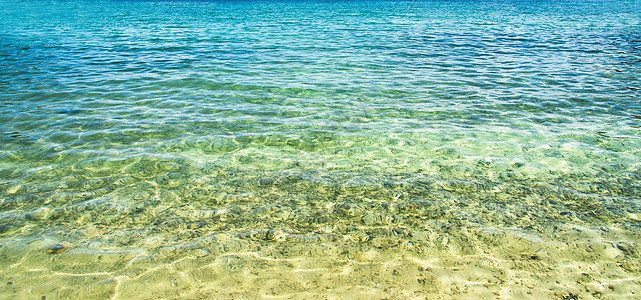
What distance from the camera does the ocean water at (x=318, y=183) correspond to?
403 centimetres

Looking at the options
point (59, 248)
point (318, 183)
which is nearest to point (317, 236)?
point (318, 183)

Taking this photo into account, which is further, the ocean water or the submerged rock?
the submerged rock

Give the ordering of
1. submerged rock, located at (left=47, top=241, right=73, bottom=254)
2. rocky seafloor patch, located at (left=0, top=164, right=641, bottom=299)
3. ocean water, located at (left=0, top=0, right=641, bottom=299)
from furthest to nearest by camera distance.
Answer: submerged rock, located at (left=47, top=241, right=73, bottom=254) < ocean water, located at (left=0, top=0, right=641, bottom=299) < rocky seafloor patch, located at (left=0, top=164, right=641, bottom=299)

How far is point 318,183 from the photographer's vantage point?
20.3 feet

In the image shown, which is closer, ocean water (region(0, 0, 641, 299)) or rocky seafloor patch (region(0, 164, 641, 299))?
rocky seafloor patch (region(0, 164, 641, 299))

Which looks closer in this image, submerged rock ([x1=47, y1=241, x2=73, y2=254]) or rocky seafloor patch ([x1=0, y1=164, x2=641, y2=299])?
rocky seafloor patch ([x1=0, y1=164, x2=641, y2=299])

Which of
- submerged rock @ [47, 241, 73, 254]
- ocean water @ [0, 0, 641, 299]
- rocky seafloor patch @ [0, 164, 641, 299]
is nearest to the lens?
rocky seafloor patch @ [0, 164, 641, 299]

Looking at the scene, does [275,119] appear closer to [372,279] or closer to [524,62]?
[372,279]

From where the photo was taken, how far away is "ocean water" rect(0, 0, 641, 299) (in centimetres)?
403

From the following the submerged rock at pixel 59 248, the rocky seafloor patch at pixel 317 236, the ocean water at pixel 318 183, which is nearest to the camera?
the rocky seafloor patch at pixel 317 236

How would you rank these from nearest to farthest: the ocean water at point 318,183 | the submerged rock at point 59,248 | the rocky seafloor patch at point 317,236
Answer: the rocky seafloor patch at point 317,236
the ocean water at point 318,183
the submerged rock at point 59,248

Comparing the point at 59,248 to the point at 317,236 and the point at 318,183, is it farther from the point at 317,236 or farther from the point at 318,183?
the point at 318,183

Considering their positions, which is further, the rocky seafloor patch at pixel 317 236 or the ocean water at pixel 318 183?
the ocean water at pixel 318 183

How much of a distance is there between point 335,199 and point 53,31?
1090 inches
